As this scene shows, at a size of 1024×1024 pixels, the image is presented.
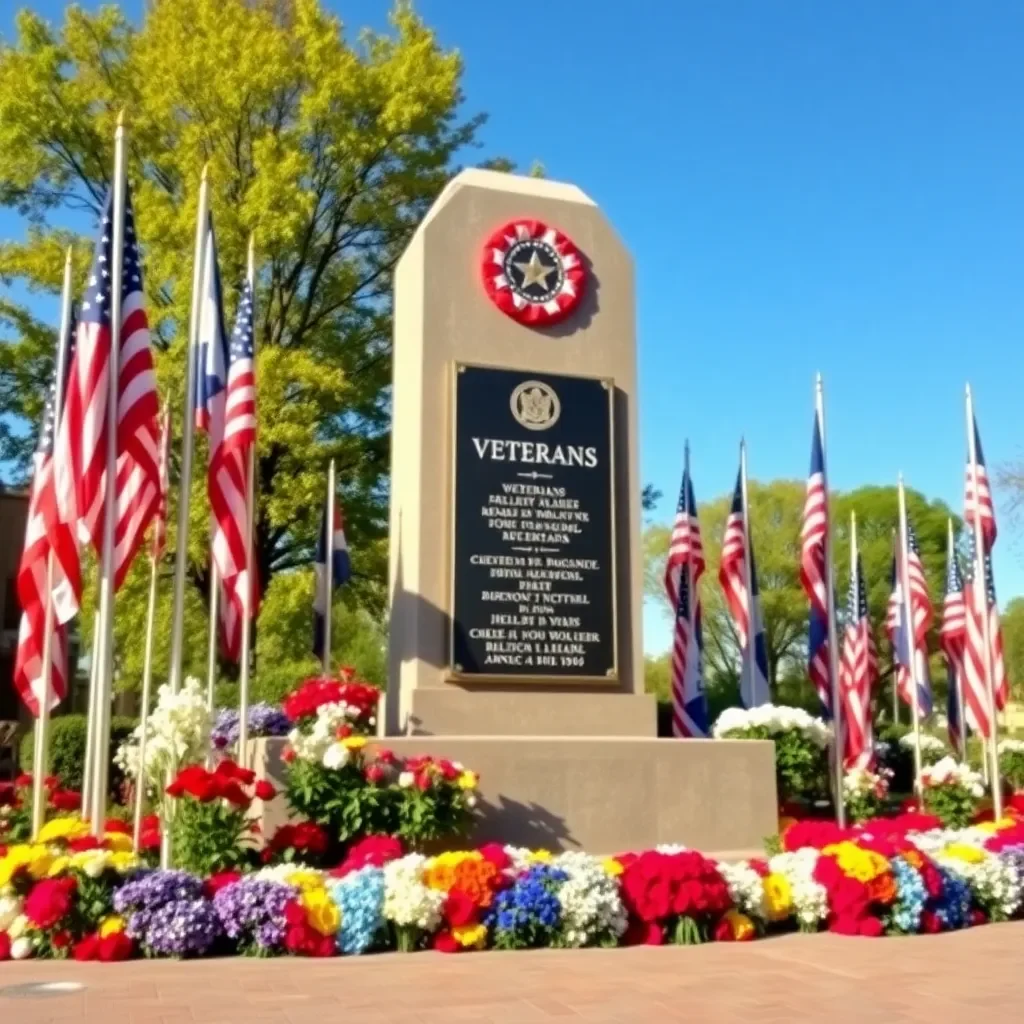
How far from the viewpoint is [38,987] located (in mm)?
6652

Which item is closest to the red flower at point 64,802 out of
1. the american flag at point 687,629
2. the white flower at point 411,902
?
the white flower at point 411,902

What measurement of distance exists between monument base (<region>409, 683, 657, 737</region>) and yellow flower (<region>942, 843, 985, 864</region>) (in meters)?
3.24

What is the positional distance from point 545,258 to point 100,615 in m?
5.87

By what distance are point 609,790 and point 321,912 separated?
4.10m

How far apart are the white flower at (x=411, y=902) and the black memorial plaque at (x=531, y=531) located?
3801 millimetres

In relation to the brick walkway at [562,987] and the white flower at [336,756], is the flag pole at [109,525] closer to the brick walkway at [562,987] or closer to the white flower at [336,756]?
the white flower at [336,756]

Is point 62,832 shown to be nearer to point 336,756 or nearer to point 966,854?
point 336,756

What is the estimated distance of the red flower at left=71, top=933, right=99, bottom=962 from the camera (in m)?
7.44

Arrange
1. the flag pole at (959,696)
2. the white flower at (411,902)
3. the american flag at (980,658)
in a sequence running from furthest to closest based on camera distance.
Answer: the flag pole at (959,696) < the american flag at (980,658) < the white flower at (411,902)

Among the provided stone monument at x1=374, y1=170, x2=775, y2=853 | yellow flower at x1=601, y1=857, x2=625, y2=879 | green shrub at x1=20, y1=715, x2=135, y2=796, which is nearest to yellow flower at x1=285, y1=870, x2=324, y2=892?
yellow flower at x1=601, y1=857, x2=625, y2=879

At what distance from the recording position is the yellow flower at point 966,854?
952 centimetres

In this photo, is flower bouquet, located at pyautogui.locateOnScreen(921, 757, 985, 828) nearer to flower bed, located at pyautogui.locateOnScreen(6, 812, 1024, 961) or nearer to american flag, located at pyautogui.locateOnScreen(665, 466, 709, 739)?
american flag, located at pyautogui.locateOnScreen(665, 466, 709, 739)

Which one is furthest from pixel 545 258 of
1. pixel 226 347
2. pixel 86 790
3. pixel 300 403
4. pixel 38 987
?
pixel 300 403

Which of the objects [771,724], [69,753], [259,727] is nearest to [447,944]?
[259,727]
